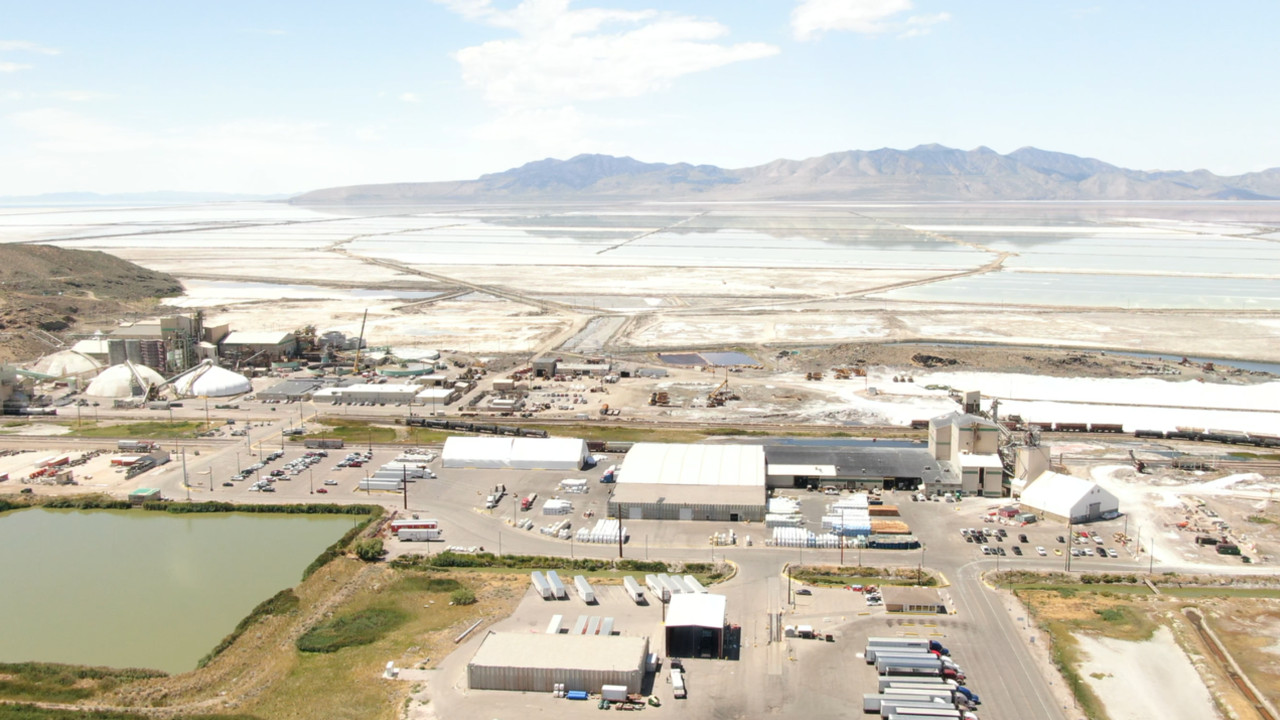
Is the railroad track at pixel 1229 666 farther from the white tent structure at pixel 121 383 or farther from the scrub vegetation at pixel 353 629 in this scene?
the white tent structure at pixel 121 383

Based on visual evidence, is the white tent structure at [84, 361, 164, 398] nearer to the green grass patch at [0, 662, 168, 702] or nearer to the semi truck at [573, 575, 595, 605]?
the green grass patch at [0, 662, 168, 702]

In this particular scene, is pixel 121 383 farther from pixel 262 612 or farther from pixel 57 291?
pixel 57 291

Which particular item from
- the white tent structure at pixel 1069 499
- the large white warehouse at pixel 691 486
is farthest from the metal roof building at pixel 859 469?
the white tent structure at pixel 1069 499

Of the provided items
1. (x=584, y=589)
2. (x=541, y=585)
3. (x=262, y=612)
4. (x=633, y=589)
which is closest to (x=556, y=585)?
(x=541, y=585)

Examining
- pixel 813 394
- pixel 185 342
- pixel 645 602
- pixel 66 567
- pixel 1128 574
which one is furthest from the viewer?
pixel 185 342

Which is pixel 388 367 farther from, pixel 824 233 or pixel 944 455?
pixel 824 233

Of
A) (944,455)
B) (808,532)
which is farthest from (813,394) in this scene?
(808,532)

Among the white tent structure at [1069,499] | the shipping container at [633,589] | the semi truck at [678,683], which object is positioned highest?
the white tent structure at [1069,499]

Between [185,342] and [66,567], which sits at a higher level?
[185,342]
